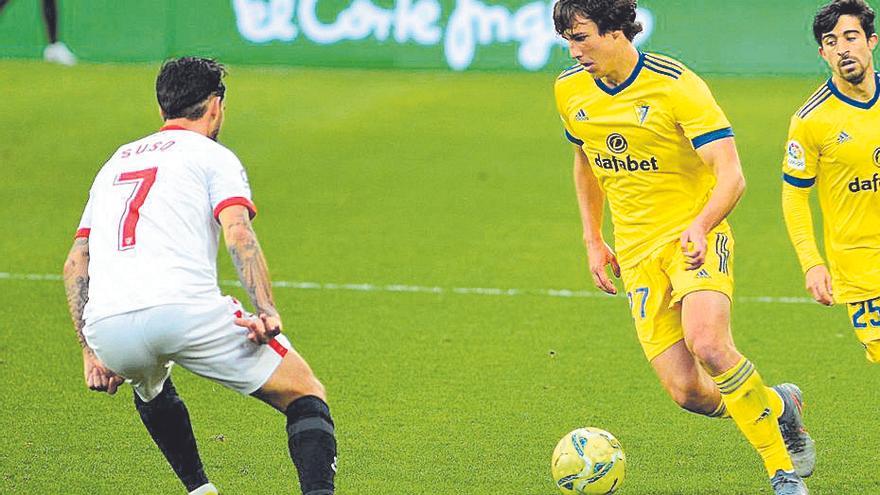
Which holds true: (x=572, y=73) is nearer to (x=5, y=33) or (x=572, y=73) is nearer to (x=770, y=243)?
(x=770, y=243)

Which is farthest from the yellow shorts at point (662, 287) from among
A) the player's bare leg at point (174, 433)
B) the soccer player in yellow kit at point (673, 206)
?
the player's bare leg at point (174, 433)

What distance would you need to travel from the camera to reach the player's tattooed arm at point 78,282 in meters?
5.28

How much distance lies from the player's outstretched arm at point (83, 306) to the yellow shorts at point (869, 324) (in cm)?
322

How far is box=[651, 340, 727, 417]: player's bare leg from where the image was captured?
6.00 metres

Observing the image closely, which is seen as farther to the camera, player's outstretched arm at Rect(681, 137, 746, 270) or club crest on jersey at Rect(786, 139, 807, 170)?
club crest on jersey at Rect(786, 139, 807, 170)

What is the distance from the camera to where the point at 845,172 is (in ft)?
20.2

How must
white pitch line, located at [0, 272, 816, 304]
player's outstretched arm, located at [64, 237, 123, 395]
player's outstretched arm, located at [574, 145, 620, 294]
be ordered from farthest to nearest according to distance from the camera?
white pitch line, located at [0, 272, 816, 304]
player's outstretched arm, located at [574, 145, 620, 294]
player's outstretched arm, located at [64, 237, 123, 395]

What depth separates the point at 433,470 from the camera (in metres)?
6.43

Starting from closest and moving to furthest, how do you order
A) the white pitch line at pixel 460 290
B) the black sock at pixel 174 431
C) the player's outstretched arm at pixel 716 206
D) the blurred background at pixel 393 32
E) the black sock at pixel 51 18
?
1. the player's outstretched arm at pixel 716 206
2. the black sock at pixel 174 431
3. the white pitch line at pixel 460 290
4. the blurred background at pixel 393 32
5. the black sock at pixel 51 18

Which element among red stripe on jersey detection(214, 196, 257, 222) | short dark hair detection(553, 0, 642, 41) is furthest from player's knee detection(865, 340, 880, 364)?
red stripe on jersey detection(214, 196, 257, 222)

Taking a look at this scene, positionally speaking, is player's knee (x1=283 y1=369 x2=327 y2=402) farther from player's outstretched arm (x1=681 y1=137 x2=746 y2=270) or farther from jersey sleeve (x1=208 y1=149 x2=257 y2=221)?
player's outstretched arm (x1=681 y1=137 x2=746 y2=270)

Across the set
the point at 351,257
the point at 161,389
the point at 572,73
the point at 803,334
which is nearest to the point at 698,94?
the point at 572,73

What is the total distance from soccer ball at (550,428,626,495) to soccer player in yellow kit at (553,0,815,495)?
1.22 ft

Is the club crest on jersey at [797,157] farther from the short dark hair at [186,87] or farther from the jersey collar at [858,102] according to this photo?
the short dark hair at [186,87]
